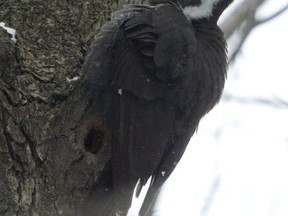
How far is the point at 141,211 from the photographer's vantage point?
2.95 m

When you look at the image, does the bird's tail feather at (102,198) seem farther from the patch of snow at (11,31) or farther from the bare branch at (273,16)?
the bare branch at (273,16)

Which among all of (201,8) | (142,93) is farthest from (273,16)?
(142,93)

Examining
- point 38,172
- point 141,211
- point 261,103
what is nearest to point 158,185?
point 141,211

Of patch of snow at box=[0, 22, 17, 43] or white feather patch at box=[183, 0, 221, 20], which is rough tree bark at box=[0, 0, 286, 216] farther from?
A: white feather patch at box=[183, 0, 221, 20]

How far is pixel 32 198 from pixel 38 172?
5.0 inches

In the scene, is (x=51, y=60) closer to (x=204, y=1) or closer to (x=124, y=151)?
(x=124, y=151)

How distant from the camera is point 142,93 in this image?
2945 millimetres

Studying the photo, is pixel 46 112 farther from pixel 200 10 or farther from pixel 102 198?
pixel 200 10

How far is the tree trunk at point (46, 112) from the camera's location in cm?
254

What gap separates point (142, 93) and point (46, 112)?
53cm

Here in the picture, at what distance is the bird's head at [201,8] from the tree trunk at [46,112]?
61 centimetres

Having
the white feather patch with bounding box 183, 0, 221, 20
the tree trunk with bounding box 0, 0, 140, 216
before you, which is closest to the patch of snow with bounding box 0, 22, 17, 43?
the tree trunk with bounding box 0, 0, 140, 216

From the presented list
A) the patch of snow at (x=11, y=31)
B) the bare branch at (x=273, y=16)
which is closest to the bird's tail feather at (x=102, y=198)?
the patch of snow at (x=11, y=31)

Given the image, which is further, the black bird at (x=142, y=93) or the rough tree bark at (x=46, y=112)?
the black bird at (x=142, y=93)
